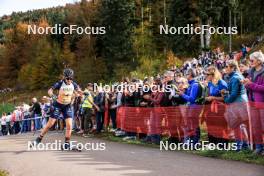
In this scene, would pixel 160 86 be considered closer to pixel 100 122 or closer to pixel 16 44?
pixel 100 122

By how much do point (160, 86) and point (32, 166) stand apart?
5.16 metres

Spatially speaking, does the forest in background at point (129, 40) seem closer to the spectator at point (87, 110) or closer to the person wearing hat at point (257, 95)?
the spectator at point (87, 110)

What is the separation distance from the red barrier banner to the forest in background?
37.4 m

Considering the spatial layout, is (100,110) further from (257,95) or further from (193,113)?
(257,95)

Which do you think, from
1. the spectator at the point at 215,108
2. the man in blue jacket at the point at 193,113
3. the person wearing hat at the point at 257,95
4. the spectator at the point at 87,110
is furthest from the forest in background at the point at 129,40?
the person wearing hat at the point at 257,95

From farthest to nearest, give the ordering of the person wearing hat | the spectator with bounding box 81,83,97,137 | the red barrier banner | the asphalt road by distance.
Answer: the spectator with bounding box 81,83,97,137
the red barrier banner
the person wearing hat
the asphalt road

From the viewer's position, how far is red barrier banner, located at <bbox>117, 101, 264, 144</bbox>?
11.4 metres

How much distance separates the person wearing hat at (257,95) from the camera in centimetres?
1106

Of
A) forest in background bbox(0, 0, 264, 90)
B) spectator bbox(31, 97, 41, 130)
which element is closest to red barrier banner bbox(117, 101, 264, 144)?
spectator bbox(31, 97, 41, 130)

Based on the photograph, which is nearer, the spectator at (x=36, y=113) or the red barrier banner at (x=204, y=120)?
the red barrier banner at (x=204, y=120)

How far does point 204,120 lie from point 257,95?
7.11 ft

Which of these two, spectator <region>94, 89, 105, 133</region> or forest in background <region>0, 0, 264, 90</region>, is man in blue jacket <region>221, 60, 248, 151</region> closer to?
spectator <region>94, 89, 105, 133</region>

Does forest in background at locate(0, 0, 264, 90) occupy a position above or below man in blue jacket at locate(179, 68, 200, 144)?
above

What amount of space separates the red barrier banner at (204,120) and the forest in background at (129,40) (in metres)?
37.4
